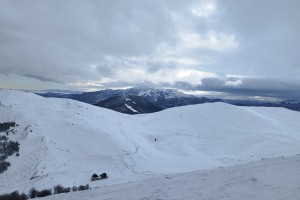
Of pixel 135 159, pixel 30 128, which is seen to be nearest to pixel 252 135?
pixel 135 159

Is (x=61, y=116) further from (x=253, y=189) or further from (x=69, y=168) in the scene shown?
(x=253, y=189)

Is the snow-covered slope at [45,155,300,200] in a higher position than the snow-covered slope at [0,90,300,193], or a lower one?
higher

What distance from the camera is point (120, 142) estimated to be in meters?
57.4

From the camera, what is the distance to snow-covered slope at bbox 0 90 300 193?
1698 inches

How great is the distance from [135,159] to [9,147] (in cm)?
2159

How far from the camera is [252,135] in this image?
2758 inches

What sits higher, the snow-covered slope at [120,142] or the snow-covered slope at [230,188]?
the snow-covered slope at [230,188]

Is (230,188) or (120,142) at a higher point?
(230,188)

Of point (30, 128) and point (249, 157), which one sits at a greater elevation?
point (30, 128)

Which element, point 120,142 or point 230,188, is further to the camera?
point 120,142

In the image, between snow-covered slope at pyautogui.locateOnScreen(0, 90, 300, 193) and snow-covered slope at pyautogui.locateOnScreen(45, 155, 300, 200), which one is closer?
snow-covered slope at pyautogui.locateOnScreen(45, 155, 300, 200)

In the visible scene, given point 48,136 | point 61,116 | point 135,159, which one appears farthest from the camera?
point 61,116

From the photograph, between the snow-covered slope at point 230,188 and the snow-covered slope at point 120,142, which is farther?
the snow-covered slope at point 120,142

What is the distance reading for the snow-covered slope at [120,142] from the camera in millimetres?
43125
